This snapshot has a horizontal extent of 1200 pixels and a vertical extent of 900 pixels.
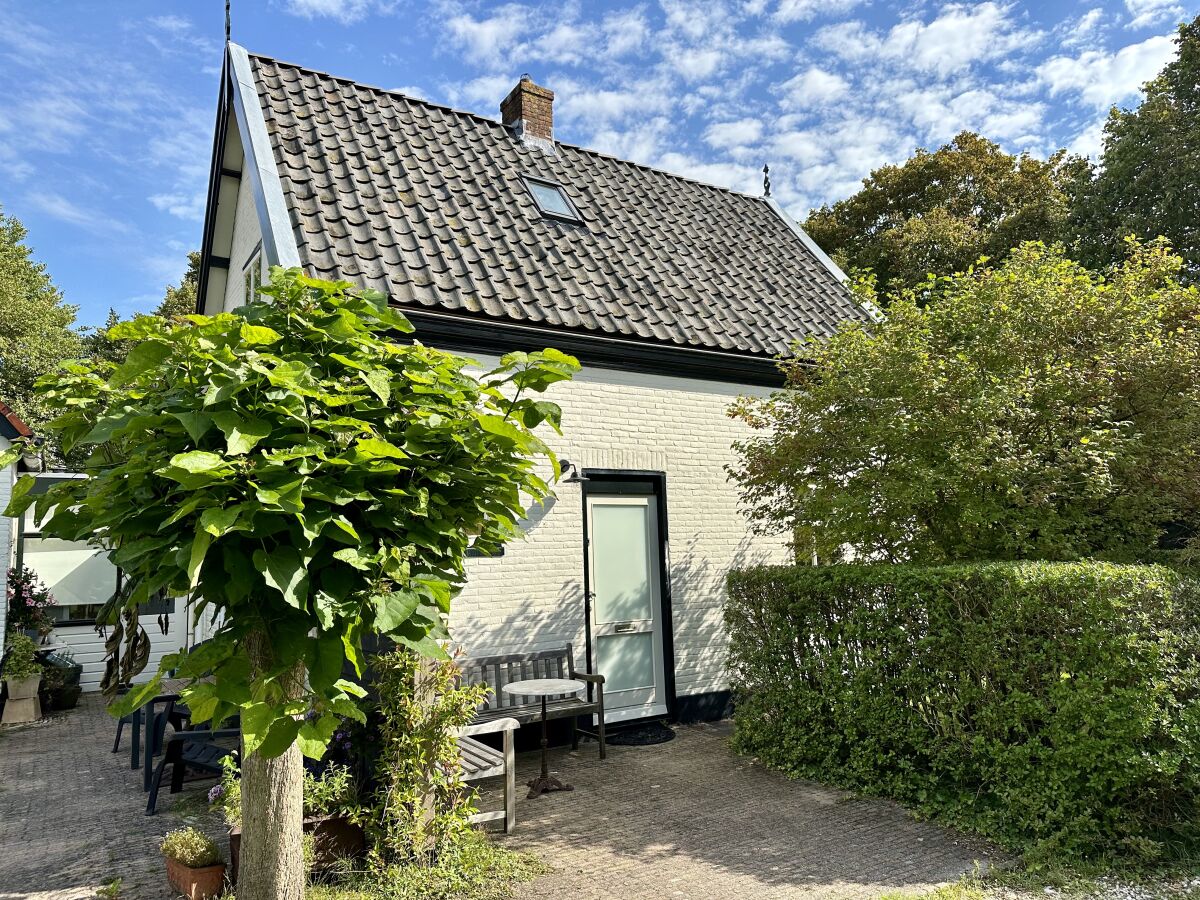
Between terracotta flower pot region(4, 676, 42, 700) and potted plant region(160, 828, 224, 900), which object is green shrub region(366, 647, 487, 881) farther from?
terracotta flower pot region(4, 676, 42, 700)

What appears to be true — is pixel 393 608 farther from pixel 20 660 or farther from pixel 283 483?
pixel 20 660

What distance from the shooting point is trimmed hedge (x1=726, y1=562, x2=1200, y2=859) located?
15.3 feet

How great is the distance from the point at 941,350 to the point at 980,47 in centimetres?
567

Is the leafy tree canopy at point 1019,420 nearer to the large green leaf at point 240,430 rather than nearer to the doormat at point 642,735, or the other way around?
the doormat at point 642,735

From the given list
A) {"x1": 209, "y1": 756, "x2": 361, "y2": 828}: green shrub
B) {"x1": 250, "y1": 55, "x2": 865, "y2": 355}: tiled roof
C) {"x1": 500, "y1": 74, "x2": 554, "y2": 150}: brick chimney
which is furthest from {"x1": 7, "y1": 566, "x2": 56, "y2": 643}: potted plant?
{"x1": 500, "y1": 74, "x2": 554, "y2": 150}: brick chimney

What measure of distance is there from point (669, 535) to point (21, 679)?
9.07m

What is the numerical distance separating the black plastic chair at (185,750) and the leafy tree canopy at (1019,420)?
527 cm

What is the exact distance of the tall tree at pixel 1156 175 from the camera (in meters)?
18.0

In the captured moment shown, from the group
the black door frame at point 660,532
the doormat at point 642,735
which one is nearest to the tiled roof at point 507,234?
the black door frame at point 660,532

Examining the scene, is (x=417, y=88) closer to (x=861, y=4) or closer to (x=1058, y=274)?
(x=861, y=4)

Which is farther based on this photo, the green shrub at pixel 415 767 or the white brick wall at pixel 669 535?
the white brick wall at pixel 669 535

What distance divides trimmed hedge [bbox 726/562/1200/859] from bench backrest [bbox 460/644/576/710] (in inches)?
91.5

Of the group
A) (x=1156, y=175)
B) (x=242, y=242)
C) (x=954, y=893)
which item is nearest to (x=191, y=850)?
(x=954, y=893)

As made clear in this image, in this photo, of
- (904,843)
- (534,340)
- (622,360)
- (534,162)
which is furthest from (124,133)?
(904,843)
